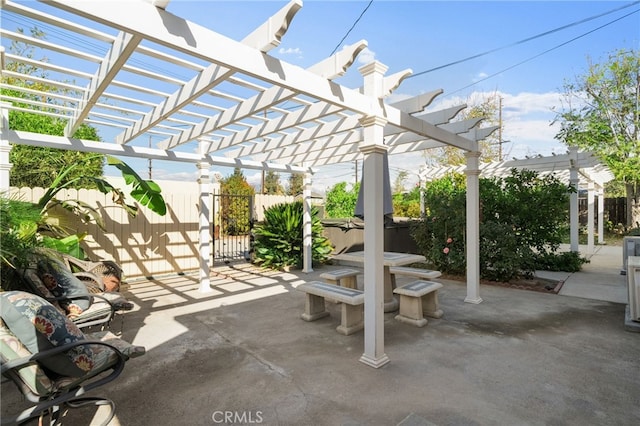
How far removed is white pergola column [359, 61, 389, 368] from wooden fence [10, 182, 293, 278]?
573cm

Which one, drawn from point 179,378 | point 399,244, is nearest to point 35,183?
point 179,378

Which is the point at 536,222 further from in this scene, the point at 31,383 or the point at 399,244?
the point at 31,383

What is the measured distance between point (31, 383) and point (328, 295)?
2.80 metres

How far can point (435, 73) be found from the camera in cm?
1083

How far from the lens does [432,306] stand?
444cm

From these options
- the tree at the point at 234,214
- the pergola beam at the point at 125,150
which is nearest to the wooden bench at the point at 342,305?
the pergola beam at the point at 125,150

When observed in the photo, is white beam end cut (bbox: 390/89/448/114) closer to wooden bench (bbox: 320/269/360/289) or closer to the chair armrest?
wooden bench (bbox: 320/269/360/289)

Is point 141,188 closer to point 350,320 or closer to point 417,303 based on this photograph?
point 350,320

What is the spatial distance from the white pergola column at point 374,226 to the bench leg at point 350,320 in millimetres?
729

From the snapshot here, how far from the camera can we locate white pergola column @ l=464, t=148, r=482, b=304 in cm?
499

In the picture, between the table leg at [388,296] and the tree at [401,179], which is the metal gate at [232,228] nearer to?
the table leg at [388,296]

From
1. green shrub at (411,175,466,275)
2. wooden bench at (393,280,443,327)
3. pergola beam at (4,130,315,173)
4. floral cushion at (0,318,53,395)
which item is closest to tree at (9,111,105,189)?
pergola beam at (4,130,315,173)

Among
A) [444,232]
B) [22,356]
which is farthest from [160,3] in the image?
[444,232]

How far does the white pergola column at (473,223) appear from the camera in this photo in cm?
499
